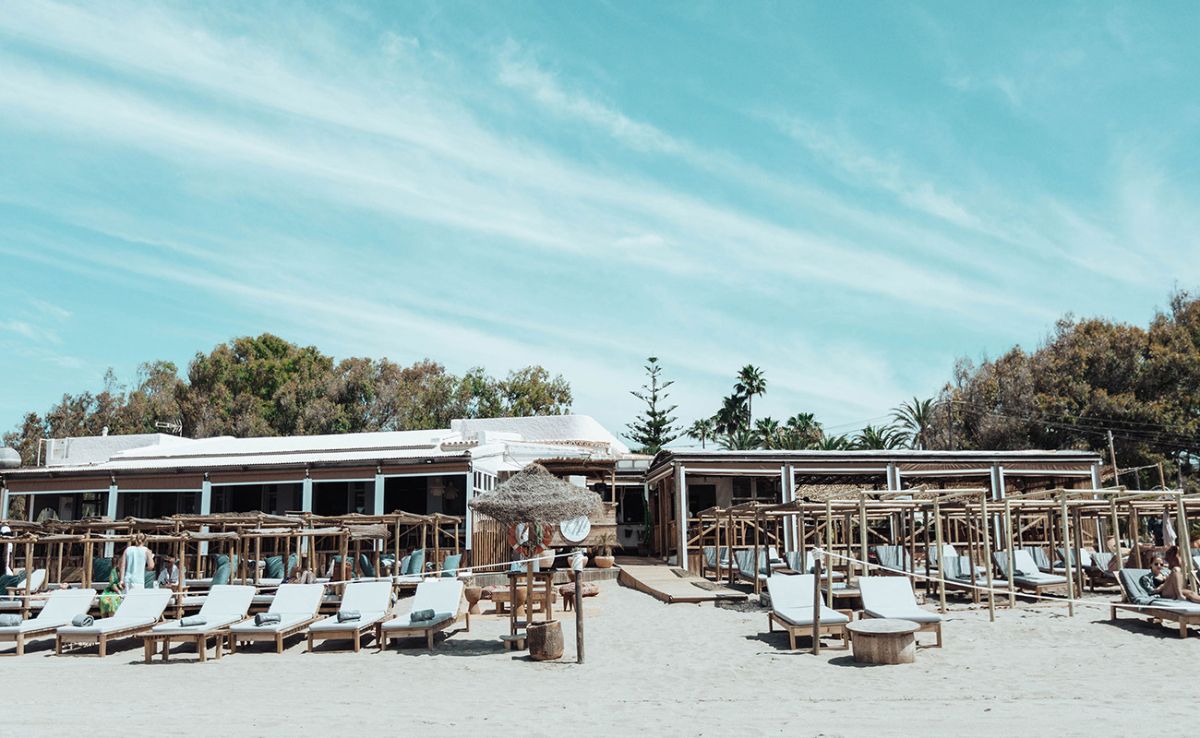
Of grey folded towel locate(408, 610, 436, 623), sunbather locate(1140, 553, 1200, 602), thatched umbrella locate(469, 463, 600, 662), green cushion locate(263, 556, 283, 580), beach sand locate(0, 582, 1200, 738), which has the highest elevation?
thatched umbrella locate(469, 463, 600, 662)

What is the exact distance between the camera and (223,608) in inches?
510

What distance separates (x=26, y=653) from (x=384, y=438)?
1780cm

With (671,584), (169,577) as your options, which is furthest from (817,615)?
(169,577)

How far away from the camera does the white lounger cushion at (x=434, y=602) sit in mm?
12258

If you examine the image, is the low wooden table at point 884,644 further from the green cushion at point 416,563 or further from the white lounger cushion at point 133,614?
the green cushion at point 416,563

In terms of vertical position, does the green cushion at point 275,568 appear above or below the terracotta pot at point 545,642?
above

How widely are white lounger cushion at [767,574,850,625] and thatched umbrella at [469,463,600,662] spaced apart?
2757 millimetres

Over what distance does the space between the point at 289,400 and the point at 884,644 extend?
4390 centimetres

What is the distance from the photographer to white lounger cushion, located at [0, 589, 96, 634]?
13062 mm

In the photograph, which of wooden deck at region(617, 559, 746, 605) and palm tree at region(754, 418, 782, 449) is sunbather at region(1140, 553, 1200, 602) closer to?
wooden deck at region(617, 559, 746, 605)

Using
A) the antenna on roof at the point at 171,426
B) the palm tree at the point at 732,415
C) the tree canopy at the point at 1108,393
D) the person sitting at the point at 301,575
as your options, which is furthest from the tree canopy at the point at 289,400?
the person sitting at the point at 301,575

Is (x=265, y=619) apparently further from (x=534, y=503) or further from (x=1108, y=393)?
(x=1108, y=393)

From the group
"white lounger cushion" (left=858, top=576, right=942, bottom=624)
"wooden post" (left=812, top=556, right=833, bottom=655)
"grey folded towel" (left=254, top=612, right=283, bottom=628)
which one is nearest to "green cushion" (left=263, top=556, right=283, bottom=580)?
"grey folded towel" (left=254, top=612, right=283, bottom=628)

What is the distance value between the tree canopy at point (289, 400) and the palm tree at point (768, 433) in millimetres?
10383
